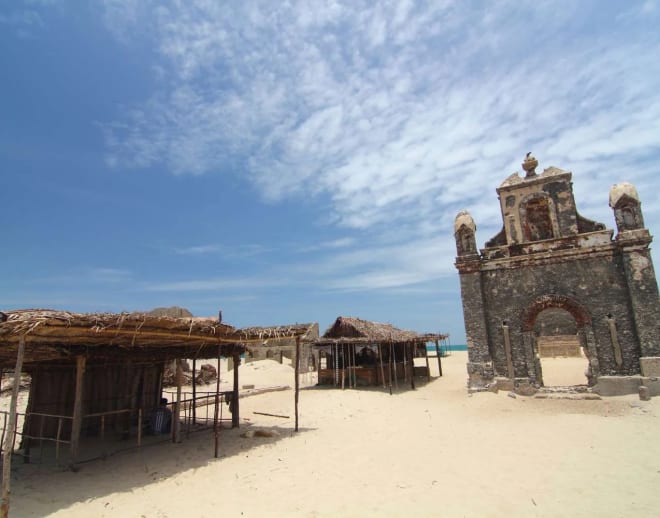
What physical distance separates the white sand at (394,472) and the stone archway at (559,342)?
→ 200 cm

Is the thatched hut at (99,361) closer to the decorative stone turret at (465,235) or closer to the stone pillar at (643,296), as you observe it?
the decorative stone turret at (465,235)

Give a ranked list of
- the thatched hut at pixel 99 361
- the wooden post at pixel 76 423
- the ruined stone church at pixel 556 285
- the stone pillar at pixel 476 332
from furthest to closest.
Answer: the stone pillar at pixel 476 332
the ruined stone church at pixel 556 285
the wooden post at pixel 76 423
the thatched hut at pixel 99 361

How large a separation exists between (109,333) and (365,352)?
57.7 feet

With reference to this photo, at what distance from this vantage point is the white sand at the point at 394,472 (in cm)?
605

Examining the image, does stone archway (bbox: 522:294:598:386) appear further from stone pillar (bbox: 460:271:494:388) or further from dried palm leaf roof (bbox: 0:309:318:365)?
dried palm leaf roof (bbox: 0:309:318:365)

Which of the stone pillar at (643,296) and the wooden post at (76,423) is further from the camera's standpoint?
the stone pillar at (643,296)

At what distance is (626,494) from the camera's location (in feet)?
20.3

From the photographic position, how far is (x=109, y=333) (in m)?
7.46

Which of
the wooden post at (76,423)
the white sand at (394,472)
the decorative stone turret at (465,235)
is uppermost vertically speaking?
the decorative stone turret at (465,235)

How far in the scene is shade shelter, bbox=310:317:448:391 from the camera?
19422 millimetres

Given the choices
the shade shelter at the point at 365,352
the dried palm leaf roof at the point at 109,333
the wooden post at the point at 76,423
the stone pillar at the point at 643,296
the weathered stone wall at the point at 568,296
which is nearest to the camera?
the dried palm leaf roof at the point at 109,333

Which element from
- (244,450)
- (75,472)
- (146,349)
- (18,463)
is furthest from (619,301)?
(18,463)

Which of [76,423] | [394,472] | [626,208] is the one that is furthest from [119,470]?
[626,208]

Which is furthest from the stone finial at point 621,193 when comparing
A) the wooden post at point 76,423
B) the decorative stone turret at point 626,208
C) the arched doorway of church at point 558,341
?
the wooden post at point 76,423
